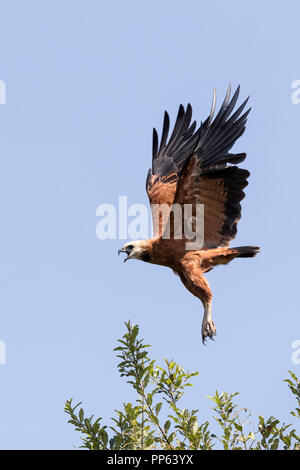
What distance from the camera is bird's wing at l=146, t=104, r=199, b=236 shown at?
32.9 ft

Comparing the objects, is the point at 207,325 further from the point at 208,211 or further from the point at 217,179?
the point at 217,179

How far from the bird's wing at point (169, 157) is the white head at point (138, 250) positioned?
120cm

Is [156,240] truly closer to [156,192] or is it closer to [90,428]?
[156,192]

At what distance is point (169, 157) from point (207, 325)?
3214 millimetres

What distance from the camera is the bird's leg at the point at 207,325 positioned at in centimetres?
828

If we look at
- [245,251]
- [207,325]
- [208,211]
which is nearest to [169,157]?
[208,211]

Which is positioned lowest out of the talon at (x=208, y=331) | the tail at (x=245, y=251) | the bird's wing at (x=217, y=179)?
the talon at (x=208, y=331)

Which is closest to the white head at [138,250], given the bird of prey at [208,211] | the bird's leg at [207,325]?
the bird of prey at [208,211]

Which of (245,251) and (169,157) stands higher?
(169,157)

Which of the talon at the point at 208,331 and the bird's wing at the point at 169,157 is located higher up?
the bird's wing at the point at 169,157

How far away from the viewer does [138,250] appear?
8.69m

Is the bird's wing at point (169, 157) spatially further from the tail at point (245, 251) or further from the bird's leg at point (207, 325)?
the bird's leg at point (207, 325)

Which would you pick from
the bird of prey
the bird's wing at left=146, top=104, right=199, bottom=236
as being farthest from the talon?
the bird's wing at left=146, top=104, right=199, bottom=236
